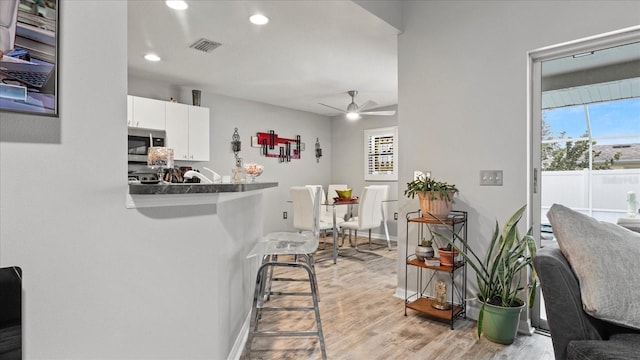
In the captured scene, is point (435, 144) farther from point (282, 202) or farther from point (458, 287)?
point (282, 202)

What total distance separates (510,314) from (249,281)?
1.77 metres

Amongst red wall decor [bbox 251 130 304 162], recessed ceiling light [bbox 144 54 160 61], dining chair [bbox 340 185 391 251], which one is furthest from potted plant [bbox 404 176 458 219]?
red wall decor [bbox 251 130 304 162]

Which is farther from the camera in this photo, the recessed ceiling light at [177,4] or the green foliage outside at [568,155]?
the recessed ceiling light at [177,4]

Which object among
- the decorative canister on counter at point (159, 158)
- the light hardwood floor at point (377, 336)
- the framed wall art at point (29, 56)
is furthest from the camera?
the light hardwood floor at point (377, 336)

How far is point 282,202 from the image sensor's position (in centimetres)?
608

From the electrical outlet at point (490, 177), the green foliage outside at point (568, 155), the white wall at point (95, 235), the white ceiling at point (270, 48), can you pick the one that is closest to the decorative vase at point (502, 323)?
the electrical outlet at point (490, 177)

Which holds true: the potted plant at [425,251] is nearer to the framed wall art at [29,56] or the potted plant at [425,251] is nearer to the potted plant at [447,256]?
the potted plant at [447,256]

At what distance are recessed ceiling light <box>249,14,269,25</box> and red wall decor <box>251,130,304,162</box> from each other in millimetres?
2963

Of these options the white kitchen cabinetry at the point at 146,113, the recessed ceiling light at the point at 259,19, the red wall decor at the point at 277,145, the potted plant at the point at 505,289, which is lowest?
the potted plant at the point at 505,289

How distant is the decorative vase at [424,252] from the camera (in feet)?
8.73

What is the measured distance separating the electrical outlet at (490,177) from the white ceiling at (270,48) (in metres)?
1.48

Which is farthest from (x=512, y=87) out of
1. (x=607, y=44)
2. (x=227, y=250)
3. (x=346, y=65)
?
(x=227, y=250)

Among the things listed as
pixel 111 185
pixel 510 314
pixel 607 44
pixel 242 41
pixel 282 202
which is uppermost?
pixel 242 41

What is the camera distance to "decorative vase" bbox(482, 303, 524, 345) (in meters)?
2.20
